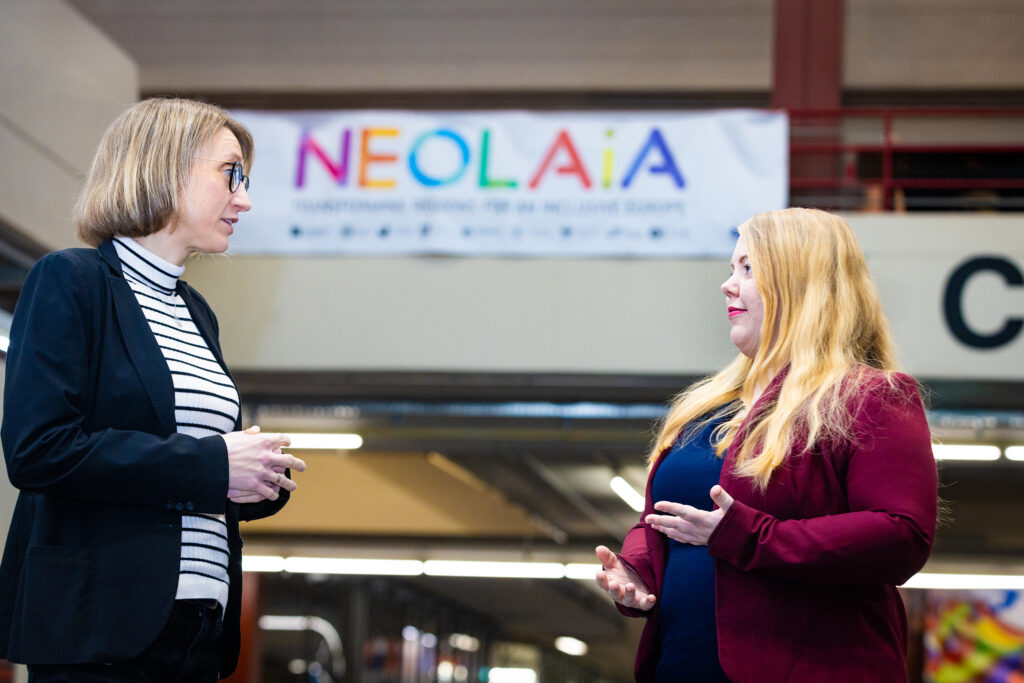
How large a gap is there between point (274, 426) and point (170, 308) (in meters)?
6.40

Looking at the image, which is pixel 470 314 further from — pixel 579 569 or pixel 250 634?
pixel 250 634

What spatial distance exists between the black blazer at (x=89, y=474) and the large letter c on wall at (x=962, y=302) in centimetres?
552

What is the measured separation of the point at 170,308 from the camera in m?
1.96

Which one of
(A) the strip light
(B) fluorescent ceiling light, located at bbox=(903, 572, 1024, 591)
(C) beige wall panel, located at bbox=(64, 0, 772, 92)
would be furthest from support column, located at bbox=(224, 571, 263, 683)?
(B) fluorescent ceiling light, located at bbox=(903, 572, 1024, 591)

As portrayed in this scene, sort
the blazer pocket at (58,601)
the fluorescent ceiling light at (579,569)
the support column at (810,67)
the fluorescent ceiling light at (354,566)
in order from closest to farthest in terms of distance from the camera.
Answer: the blazer pocket at (58,601)
the support column at (810,67)
the fluorescent ceiling light at (579,569)
the fluorescent ceiling light at (354,566)

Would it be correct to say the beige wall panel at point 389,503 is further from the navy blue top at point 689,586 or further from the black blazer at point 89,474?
the black blazer at point 89,474

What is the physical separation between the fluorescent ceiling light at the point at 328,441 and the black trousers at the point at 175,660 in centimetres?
655

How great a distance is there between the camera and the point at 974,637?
10.5m

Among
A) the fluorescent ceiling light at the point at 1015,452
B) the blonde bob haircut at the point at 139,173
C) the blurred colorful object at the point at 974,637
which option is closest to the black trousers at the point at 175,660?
the blonde bob haircut at the point at 139,173

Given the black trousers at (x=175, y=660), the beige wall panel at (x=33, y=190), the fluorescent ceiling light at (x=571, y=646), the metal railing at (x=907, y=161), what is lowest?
the fluorescent ceiling light at (x=571, y=646)

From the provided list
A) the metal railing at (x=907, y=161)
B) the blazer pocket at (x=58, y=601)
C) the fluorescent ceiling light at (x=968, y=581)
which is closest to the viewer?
the blazer pocket at (x=58, y=601)

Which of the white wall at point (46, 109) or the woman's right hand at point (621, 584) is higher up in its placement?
the white wall at point (46, 109)

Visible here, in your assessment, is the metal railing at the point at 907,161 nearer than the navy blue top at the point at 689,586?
No

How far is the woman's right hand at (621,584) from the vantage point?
6.43ft
